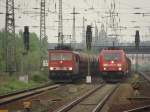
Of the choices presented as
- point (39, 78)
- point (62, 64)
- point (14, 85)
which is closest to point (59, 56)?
point (62, 64)

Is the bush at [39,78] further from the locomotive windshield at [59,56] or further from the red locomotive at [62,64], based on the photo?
the locomotive windshield at [59,56]

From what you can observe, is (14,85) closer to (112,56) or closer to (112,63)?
(112,63)

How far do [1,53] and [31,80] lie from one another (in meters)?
21.2

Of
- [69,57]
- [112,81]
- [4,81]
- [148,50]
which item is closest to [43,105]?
[4,81]

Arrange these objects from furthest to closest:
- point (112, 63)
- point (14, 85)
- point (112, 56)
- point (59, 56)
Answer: point (112, 56) → point (112, 63) → point (59, 56) → point (14, 85)

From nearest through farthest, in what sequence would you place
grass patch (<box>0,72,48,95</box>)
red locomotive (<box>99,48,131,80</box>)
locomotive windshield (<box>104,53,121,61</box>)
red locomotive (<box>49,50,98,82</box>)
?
1. grass patch (<box>0,72,48,95</box>)
2. red locomotive (<box>49,50,98,82</box>)
3. red locomotive (<box>99,48,131,80</box>)
4. locomotive windshield (<box>104,53,121,61</box>)

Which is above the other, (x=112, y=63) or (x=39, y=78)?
(x=112, y=63)

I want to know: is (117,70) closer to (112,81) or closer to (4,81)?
(112,81)

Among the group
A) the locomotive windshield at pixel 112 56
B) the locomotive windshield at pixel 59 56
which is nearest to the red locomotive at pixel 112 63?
the locomotive windshield at pixel 112 56

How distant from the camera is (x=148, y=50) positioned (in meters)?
128

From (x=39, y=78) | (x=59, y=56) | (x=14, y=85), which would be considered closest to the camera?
(x=14, y=85)

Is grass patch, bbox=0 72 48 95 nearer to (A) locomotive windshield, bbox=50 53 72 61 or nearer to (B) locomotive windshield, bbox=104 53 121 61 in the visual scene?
(A) locomotive windshield, bbox=50 53 72 61

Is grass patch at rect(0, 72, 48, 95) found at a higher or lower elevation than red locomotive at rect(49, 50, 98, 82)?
lower

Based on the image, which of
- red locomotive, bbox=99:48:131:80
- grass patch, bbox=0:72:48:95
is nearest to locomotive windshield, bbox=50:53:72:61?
grass patch, bbox=0:72:48:95
